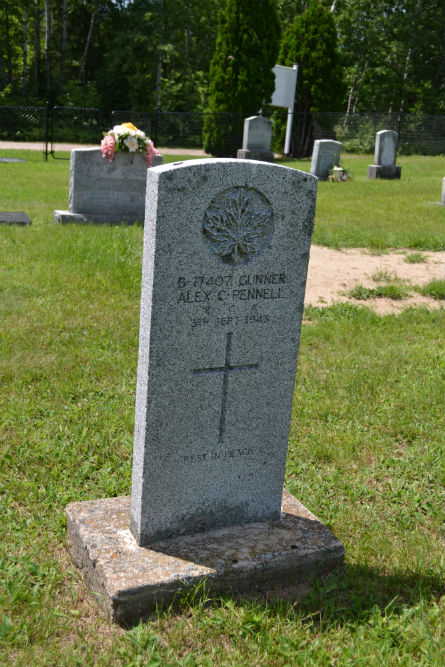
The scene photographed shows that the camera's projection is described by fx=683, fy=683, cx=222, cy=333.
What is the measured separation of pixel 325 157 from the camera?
1811cm

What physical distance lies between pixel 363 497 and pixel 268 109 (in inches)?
1018

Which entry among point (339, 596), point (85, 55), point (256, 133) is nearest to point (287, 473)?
point (339, 596)

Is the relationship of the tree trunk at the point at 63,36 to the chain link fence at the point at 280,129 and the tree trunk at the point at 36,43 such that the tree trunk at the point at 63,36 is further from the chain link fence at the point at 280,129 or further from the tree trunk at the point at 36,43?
the chain link fence at the point at 280,129

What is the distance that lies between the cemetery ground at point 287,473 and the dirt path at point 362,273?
0.08 meters

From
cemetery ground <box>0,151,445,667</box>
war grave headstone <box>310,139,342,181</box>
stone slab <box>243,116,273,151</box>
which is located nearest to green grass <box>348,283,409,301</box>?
cemetery ground <box>0,151,445,667</box>

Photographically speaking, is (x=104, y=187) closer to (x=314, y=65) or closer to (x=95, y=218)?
(x=95, y=218)

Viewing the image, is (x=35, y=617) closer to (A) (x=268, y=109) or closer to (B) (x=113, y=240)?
(B) (x=113, y=240)

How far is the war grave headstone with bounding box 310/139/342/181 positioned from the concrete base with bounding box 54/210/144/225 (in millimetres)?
8788

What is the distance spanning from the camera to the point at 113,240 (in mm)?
8781

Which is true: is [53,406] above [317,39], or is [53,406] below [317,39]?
below

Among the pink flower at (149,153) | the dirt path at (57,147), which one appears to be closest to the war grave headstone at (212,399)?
the pink flower at (149,153)

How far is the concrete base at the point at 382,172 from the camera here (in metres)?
18.4

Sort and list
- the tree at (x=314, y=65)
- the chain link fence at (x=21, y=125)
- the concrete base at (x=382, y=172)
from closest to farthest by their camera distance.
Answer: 1. the concrete base at (x=382, y=172)
2. the tree at (x=314, y=65)
3. the chain link fence at (x=21, y=125)

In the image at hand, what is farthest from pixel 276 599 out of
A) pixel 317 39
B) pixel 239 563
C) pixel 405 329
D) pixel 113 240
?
pixel 317 39
